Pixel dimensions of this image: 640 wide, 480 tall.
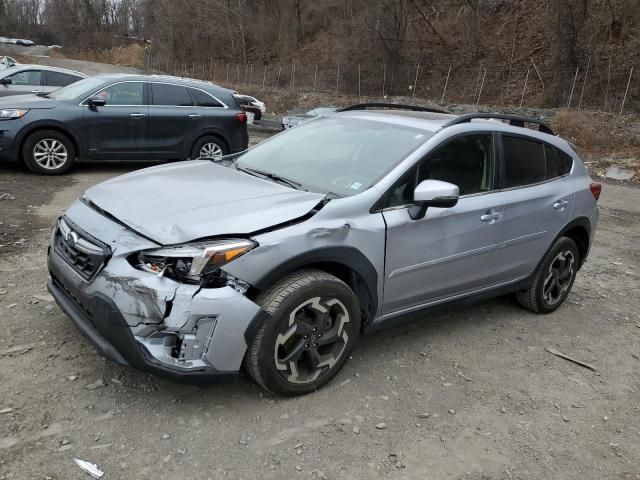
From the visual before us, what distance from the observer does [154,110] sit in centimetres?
918

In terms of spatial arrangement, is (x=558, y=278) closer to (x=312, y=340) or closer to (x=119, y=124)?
(x=312, y=340)

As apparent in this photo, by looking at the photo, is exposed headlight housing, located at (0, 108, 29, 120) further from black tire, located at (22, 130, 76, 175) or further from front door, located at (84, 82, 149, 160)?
front door, located at (84, 82, 149, 160)

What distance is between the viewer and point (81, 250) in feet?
10.1

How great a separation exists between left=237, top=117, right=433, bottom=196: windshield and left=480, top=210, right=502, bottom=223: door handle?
0.70 meters

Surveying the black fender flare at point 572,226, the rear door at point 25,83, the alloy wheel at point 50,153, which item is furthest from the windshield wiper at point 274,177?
the rear door at point 25,83

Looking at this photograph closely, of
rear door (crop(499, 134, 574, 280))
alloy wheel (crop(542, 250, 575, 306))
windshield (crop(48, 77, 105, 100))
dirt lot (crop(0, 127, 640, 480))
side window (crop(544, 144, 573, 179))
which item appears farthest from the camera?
windshield (crop(48, 77, 105, 100))

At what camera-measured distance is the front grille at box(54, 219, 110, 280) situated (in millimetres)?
2990

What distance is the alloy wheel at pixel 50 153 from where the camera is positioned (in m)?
8.33

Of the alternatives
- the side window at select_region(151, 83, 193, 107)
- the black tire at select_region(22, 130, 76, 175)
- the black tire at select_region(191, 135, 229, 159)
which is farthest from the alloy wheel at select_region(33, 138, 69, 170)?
the black tire at select_region(191, 135, 229, 159)

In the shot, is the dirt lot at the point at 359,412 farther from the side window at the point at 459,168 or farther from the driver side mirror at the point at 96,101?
the driver side mirror at the point at 96,101

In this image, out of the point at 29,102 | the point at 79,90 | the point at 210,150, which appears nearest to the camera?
the point at 29,102

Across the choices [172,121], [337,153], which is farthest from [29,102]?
[337,153]

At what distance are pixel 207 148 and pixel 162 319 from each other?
7.38 meters

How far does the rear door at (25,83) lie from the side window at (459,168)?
1040 centimetres
